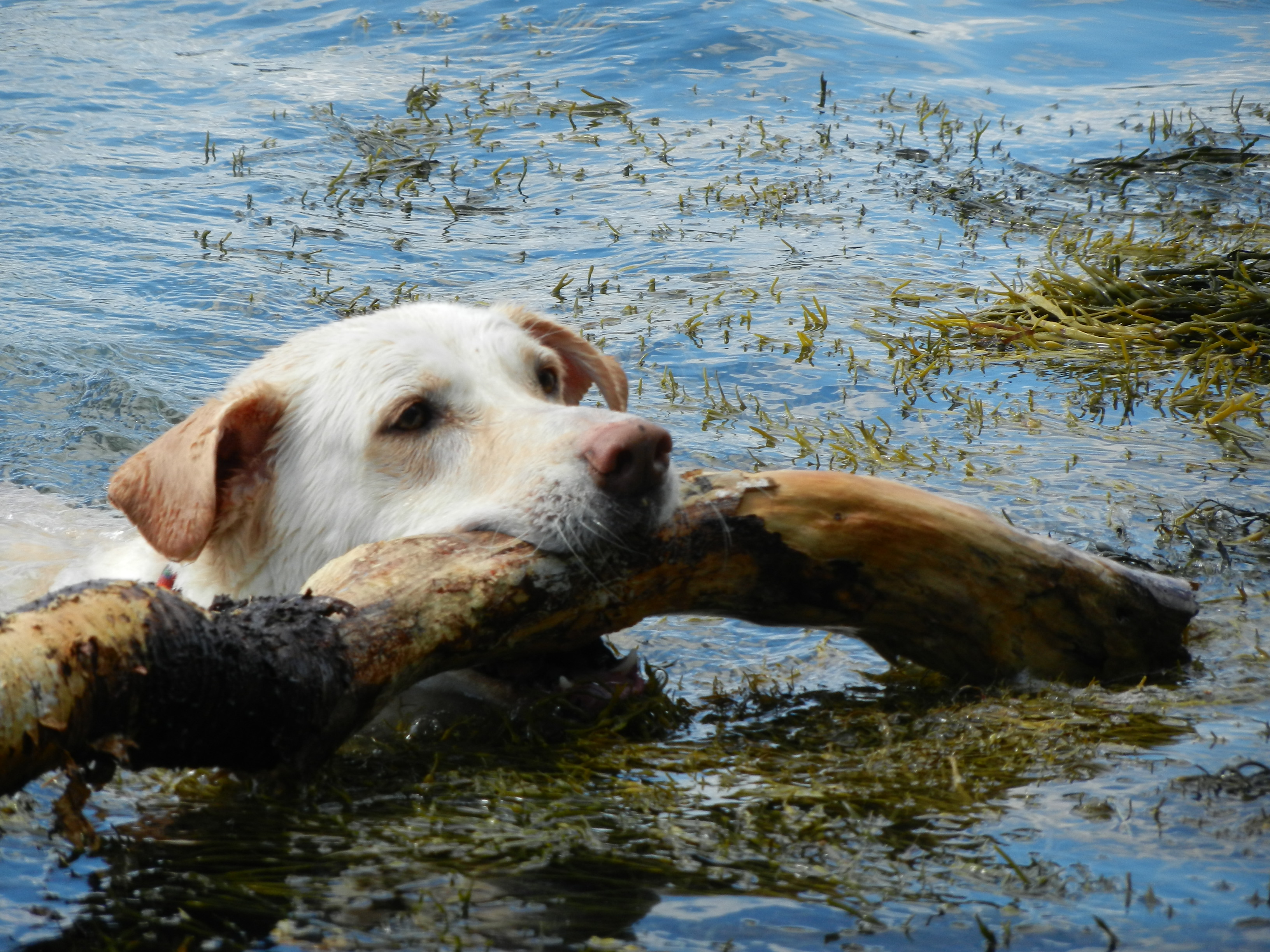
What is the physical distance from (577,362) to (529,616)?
2.09 meters

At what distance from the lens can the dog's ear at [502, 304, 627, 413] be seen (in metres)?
5.47

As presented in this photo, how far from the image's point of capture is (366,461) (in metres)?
4.52

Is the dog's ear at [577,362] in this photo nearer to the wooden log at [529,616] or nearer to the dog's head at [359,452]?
the dog's head at [359,452]

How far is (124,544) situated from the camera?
206 inches

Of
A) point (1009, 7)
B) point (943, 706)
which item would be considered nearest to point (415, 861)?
point (943, 706)

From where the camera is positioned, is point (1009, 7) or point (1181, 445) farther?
point (1009, 7)

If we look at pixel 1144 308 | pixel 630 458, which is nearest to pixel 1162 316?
pixel 1144 308

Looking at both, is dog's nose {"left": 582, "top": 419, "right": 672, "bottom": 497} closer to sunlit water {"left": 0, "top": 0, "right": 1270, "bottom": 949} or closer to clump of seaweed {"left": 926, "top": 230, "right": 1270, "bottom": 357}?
sunlit water {"left": 0, "top": 0, "right": 1270, "bottom": 949}

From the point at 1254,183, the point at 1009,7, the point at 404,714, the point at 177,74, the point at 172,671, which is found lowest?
the point at 404,714

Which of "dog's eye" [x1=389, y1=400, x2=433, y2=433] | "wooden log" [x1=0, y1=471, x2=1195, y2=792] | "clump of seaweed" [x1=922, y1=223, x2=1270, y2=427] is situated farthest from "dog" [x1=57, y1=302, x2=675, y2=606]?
A: "clump of seaweed" [x1=922, y1=223, x2=1270, y2=427]

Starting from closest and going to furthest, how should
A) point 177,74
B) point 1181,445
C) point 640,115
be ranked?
point 1181,445, point 640,115, point 177,74

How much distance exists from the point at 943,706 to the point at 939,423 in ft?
11.9

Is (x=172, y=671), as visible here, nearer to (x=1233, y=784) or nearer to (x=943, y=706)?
(x=943, y=706)

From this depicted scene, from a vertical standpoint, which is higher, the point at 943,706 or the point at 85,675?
the point at 85,675
